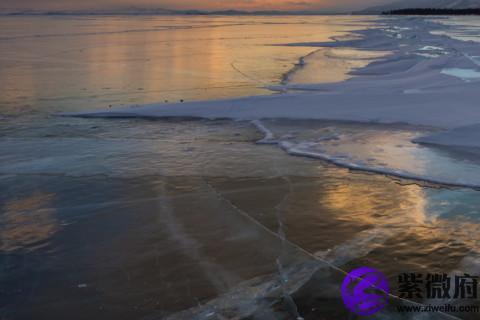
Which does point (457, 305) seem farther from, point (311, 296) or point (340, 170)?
point (340, 170)

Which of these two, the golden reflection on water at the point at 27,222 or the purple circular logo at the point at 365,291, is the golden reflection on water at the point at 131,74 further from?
the purple circular logo at the point at 365,291

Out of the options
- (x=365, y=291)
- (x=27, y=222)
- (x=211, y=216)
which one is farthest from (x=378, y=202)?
(x=27, y=222)

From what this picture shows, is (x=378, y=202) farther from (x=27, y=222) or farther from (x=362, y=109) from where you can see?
(x=362, y=109)

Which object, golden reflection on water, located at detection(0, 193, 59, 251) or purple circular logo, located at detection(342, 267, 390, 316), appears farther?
golden reflection on water, located at detection(0, 193, 59, 251)

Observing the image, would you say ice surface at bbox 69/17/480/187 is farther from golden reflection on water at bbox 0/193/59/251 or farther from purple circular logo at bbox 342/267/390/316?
golden reflection on water at bbox 0/193/59/251

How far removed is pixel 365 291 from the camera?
3.12 m

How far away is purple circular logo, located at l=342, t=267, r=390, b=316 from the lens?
2.97 m

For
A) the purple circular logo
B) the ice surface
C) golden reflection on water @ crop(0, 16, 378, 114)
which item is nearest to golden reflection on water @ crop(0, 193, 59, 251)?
the purple circular logo

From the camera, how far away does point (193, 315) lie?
9.52 feet

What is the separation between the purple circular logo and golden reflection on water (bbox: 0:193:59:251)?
A: 2205mm

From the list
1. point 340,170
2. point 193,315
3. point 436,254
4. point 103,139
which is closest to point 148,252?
point 193,315

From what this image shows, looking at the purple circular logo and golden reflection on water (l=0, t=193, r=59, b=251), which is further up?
the purple circular logo

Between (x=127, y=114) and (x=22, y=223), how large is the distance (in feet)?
15.6

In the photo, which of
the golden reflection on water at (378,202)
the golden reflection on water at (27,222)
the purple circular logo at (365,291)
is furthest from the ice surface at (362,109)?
the golden reflection on water at (27,222)
